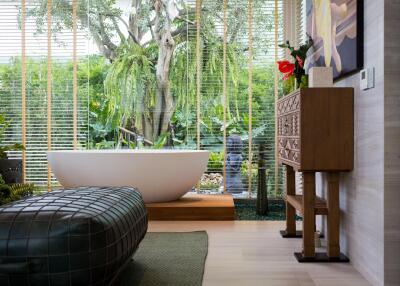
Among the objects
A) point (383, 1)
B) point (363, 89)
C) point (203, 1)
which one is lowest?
point (363, 89)

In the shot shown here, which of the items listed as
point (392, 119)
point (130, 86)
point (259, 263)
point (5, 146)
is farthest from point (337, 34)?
point (5, 146)

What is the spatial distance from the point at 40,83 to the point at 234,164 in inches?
87.4

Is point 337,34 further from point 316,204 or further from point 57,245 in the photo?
point 57,245

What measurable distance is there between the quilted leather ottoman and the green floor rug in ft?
1.53

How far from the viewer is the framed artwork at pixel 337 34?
2.48 metres

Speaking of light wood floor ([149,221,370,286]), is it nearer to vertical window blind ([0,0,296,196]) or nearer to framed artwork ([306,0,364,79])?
framed artwork ([306,0,364,79])

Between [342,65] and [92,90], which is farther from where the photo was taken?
[92,90]

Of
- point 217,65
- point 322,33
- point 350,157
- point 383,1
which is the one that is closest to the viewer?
point 383,1

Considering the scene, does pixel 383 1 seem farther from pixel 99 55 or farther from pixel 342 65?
pixel 99 55

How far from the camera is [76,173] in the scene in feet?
13.4

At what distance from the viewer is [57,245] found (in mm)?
1724

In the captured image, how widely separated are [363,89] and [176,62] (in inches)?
116

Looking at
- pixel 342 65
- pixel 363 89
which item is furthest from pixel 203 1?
pixel 363 89

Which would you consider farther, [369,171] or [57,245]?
[369,171]
